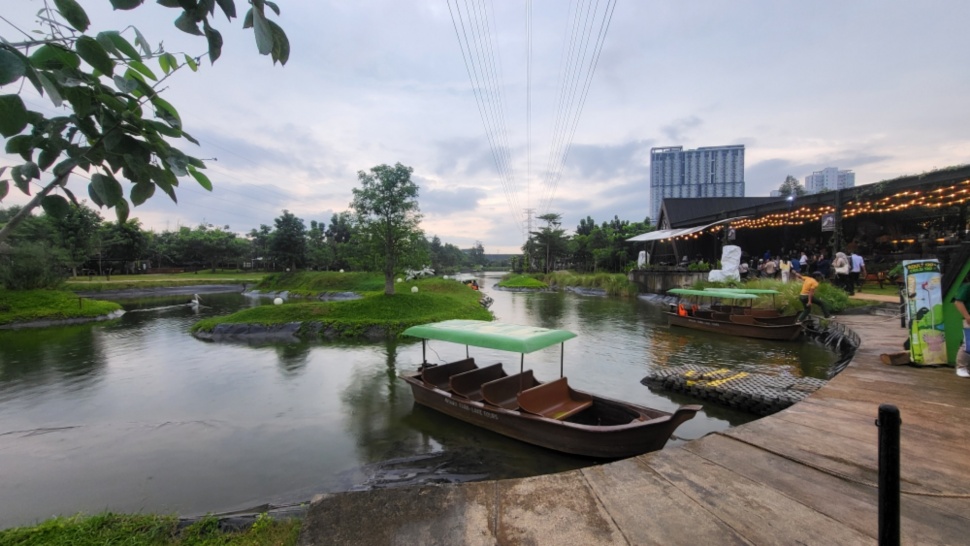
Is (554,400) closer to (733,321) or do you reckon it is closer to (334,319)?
(733,321)

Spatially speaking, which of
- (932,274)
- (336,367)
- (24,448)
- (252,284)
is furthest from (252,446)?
(252,284)

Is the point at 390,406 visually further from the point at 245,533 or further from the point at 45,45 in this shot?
the point at 45,45

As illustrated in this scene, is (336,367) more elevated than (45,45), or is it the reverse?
(45,45)

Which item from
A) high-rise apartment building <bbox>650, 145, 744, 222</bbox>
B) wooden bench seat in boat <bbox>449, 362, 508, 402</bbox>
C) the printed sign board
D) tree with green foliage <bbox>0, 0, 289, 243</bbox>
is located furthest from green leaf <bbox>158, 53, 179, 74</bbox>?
high-rise apartment building <bbox>650, 145, 744, 222</bbox>

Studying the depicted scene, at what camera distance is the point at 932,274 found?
759 cm

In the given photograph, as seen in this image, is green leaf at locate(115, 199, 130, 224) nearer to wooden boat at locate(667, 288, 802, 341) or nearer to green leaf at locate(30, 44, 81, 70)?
green leaf at locate(30, 44, 81, 70)

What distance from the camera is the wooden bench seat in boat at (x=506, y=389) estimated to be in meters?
8.15

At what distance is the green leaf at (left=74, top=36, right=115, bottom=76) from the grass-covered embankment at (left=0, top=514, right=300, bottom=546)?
12.9ft

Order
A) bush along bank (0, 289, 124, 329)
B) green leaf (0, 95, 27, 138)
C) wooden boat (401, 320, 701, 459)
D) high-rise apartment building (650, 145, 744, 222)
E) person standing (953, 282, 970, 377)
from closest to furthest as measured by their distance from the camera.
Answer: green leaf (0, 95, 27, 138)
wooden boat (401, 320, 701, 459)
person standing (953, 282, 970, 377)
bush along bank (0, 289, 124, 329)
high-rise apartment building (650, 145, 744, 222)

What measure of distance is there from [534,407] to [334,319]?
14528mm

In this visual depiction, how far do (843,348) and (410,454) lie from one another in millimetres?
13470

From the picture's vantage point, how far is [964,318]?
6902 millimetres

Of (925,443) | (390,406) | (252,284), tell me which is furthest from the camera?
(252,284)

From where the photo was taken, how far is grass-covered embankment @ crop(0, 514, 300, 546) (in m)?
3.95
